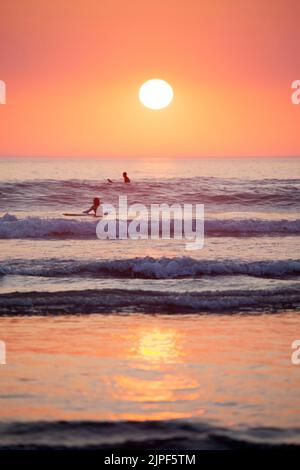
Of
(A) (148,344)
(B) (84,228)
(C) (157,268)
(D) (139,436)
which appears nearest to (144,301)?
(A) (148,344)

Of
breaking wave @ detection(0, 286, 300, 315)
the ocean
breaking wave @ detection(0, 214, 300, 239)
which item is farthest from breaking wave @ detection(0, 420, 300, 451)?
breaking wave @ detection(0, 214, 300, 239)

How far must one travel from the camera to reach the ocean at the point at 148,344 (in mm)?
8492

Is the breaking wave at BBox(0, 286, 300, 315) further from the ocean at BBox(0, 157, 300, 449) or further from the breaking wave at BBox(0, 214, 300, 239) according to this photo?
the breaking wave at BBox(0, 214, 300, 239)

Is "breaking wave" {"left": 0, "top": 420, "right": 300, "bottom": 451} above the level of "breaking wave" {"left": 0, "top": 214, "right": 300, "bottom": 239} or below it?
below

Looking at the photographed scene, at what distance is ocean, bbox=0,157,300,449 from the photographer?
849 cm

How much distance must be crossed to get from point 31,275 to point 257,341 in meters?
9.07

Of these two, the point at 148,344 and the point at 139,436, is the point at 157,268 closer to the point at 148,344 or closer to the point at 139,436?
the point at 148,344

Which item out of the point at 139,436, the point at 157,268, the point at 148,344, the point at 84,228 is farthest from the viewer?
the point at 84,228

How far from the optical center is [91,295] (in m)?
16.7

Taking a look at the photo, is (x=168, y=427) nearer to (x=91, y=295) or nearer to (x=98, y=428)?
(x=98, y=428)

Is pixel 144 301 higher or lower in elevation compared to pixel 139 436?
higher

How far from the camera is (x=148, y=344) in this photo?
12.2m

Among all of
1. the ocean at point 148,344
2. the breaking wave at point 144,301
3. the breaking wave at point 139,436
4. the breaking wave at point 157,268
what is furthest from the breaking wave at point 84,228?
the breaking wave at point 139,436
